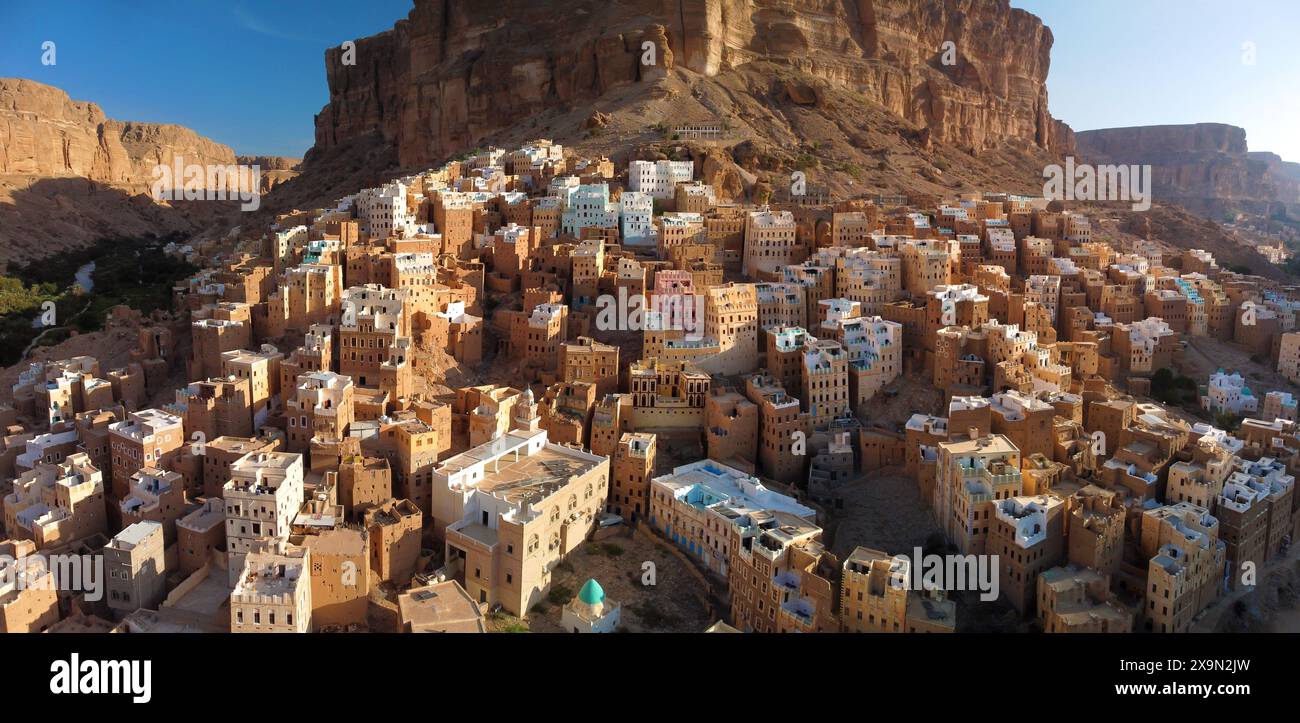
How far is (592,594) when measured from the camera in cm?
2269

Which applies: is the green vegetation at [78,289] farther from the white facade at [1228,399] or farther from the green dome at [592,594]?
the white facade at [1228,399]

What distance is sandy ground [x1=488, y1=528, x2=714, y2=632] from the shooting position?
23.6 metres

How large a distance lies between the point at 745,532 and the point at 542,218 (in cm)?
2496

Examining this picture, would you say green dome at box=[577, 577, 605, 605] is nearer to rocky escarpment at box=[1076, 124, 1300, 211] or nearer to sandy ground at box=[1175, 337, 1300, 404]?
sandy ground at box=[1175, 337, 1300, 404]

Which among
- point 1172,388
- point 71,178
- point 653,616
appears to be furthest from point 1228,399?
point 71,178

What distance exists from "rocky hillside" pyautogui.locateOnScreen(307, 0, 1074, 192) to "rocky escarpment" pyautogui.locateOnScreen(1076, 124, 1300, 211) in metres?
54.2

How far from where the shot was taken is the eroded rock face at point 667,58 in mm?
74938

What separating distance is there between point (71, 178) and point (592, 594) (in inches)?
3750

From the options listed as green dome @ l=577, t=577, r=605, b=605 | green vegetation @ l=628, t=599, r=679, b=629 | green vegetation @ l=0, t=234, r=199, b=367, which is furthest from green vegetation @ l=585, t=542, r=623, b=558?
green vegetation @ l=0, t=234, r=199, b=367

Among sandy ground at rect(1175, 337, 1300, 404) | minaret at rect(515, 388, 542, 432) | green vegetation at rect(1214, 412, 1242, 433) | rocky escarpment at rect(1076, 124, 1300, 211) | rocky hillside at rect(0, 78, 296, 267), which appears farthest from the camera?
rocky escarpment at rect(1076, 124, 1300, 211)

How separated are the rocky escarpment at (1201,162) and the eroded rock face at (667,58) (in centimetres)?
5068

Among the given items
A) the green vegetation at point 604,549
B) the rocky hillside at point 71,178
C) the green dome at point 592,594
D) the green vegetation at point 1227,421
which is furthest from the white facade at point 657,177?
the rocky hillside at point 71,178

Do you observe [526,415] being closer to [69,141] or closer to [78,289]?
[78,289]
